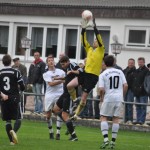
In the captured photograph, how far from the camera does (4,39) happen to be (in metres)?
46.3

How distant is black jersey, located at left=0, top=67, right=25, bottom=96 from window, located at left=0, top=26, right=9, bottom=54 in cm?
2613

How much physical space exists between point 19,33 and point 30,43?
132 inches

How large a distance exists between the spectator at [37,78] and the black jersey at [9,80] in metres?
11.3

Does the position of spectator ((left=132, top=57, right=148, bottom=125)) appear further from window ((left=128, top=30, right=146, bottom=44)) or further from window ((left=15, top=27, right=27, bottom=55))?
window ((left=15, top=27, right=27, bottom=55))

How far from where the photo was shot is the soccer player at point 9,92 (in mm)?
19953

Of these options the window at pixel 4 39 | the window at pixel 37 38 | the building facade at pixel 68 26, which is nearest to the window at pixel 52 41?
the building facade at pixel 68 26

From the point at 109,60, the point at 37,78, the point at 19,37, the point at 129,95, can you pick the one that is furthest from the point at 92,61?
the point at 19,37

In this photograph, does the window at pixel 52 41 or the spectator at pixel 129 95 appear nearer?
the spectator at pixel 129 95

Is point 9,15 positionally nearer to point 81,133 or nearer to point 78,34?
point 78,34

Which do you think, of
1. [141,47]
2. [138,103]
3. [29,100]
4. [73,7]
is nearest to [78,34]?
[73,7]

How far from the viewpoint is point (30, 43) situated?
42.6m

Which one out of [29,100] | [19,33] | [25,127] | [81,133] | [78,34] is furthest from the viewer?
[19,33]

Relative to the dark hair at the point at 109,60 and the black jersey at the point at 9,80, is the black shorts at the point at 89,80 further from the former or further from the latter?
the black jersey at the point at 9,80

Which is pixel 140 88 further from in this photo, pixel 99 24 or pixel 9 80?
pixel 99 24
